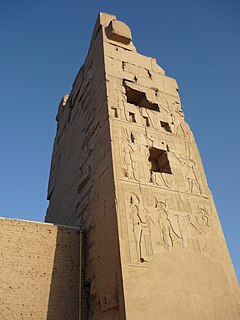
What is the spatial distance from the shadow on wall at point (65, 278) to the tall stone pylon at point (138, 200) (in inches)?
7.7

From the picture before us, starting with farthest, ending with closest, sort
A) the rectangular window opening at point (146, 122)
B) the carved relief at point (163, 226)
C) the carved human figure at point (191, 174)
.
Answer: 1. the rectangular window opening at point (146, 122)
2. the carved human figure at point (191, 174)
3. the carved relief at point (163, 226)

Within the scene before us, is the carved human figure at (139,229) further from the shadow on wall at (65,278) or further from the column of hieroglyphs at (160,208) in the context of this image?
the shadow on wall at (65,278)

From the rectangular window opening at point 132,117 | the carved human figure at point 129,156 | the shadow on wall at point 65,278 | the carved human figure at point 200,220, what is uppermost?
the rectangular window opening at point 132,117

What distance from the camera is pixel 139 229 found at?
17.9 feet

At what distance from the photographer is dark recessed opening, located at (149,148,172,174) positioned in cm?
706

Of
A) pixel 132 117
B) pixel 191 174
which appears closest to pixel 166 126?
pixel 132 117

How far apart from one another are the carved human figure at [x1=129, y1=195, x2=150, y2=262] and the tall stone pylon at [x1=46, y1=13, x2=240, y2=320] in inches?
0.7

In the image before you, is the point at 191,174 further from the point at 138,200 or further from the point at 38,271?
the point at 38,271

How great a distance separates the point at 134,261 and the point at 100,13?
712 centimetres

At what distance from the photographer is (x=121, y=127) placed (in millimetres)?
6848

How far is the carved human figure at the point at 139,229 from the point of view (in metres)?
5.20

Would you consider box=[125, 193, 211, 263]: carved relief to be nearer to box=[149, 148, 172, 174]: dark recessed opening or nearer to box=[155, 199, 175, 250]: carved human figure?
box=[155, 199, 175, 250]: carved human figure

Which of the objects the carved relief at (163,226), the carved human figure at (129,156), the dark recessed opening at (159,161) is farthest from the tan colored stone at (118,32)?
the carved relief at (163,226)

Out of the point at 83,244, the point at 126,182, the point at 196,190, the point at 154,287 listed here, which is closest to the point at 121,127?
the point at 126,182
